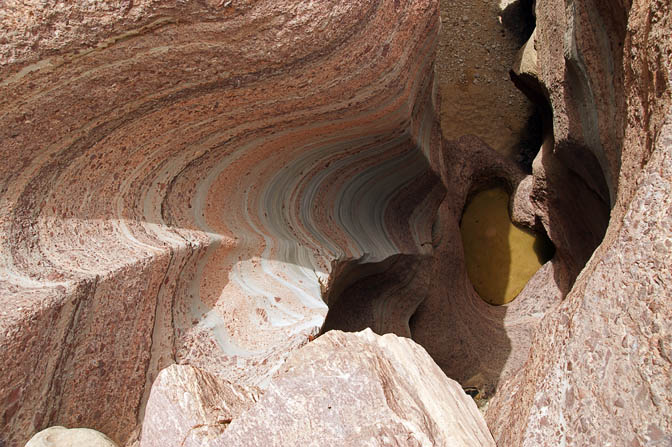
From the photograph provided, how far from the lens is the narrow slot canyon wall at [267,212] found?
1250mm

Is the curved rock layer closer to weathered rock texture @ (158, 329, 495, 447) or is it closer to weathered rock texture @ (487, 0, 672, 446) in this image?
weathered rock texture @ (158, 329, 495, 447)

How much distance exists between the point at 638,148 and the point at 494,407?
1.12m

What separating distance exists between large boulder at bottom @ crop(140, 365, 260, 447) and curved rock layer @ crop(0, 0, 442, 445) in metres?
0.42

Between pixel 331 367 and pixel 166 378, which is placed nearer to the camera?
pixel 331 367

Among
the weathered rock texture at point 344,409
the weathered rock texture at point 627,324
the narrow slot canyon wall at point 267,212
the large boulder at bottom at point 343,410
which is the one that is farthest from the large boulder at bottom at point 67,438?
the weathered rock texture at point 627,324

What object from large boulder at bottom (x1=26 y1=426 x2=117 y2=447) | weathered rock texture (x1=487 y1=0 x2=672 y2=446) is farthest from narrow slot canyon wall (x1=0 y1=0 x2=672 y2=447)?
large boulder at bottom (x1=26 y1=426 x2=117 y2=447)

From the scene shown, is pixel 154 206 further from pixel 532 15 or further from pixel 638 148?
pixel 532 15

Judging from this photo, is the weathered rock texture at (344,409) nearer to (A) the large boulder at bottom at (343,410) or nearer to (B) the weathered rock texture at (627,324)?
(A) the large boulder at bottom at (343,410)

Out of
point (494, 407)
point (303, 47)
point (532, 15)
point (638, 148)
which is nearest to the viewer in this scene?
point (638, 148)

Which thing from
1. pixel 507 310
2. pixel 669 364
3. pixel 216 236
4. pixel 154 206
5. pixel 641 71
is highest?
pixel 154 206

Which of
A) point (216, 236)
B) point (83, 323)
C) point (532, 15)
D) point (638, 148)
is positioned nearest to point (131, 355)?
point (83, 323)

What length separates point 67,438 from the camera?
4.77ft

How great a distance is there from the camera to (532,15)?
4.38 metres

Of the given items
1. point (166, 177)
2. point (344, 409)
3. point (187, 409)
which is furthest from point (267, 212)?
point (344, 409)
